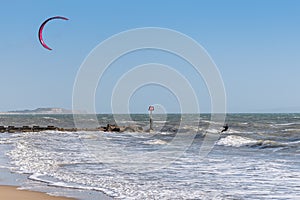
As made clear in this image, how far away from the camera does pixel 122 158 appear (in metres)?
16.1

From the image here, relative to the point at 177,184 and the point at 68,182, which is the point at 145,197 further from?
the point at 68,182

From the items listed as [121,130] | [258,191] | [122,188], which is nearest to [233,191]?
[258,191]

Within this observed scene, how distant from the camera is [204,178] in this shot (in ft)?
36.7

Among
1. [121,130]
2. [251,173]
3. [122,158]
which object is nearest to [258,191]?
[251,173]

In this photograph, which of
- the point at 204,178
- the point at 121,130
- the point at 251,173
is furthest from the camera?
the point at 121,130

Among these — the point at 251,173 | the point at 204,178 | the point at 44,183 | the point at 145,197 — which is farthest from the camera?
the point at 251,173

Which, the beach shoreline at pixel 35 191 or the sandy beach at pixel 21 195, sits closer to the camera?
the sandy beach at pixel 21 195

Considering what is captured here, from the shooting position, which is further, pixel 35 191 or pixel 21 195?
pixel 35 191

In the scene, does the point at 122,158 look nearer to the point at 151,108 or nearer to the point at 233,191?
the point at 233,191

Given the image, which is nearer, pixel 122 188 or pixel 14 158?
pixel 122 188

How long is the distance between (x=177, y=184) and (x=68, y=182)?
2538 mm

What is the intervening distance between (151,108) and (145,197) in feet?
118

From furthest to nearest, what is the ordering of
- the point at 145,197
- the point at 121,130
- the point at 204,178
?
the point at 121,130, the point at 204,178, the point at 145,197

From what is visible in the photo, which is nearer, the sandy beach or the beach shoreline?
the sandy beach
